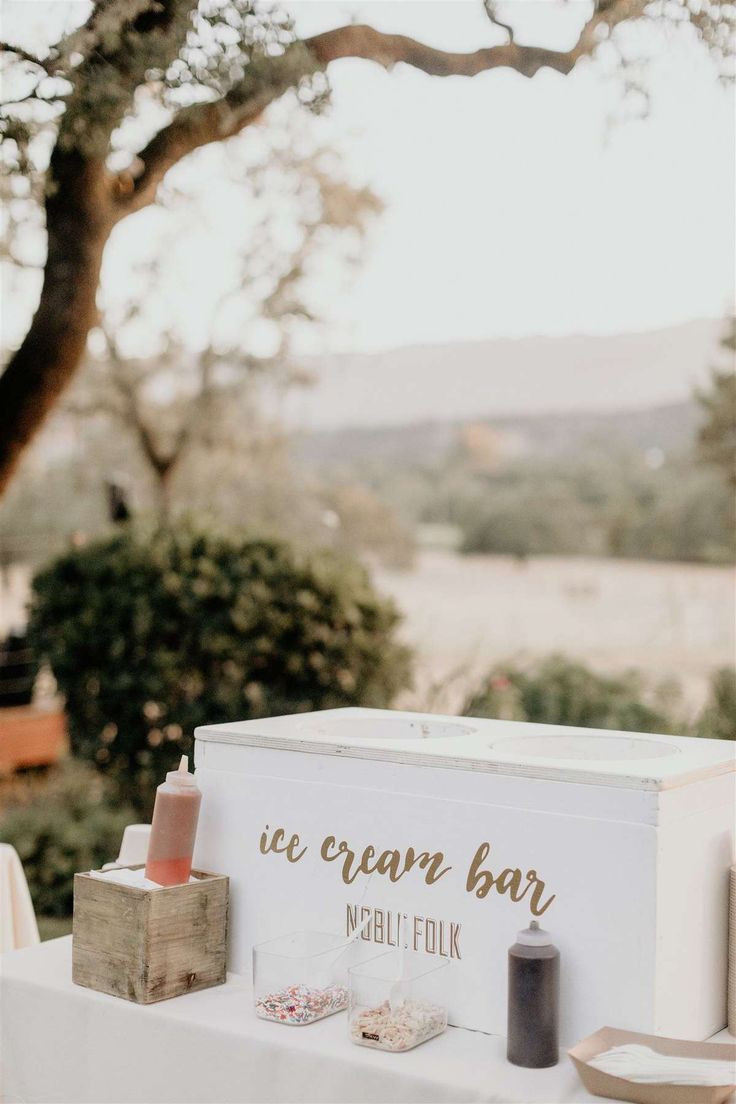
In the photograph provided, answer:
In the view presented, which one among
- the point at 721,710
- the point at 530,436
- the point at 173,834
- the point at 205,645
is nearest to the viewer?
Answer: the point at 173,834

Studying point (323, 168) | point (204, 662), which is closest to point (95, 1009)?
point (204, 662)

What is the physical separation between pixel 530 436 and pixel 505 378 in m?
0.59

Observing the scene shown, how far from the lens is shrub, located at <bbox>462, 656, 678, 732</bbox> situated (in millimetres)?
5359

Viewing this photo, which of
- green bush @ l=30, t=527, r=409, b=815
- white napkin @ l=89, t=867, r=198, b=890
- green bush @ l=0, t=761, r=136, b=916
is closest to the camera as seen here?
white napkin @ l=89, t=867, r=198, b=890

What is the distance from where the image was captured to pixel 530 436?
10.4 m

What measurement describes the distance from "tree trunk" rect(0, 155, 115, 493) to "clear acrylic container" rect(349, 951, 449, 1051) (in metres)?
2.61

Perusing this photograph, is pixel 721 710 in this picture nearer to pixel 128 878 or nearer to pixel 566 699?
pixel 566 699

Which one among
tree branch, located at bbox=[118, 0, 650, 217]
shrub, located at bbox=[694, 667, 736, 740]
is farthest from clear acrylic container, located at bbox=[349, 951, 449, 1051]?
shrub, located at bbox=[694, 667, 736, 740]

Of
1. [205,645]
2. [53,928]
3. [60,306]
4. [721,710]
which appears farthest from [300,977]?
[721,710]

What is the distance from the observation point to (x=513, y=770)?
1.86 meters

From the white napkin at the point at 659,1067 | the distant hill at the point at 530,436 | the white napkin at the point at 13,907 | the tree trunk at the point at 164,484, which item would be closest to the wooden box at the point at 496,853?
the white napkin at the point at 659,1067

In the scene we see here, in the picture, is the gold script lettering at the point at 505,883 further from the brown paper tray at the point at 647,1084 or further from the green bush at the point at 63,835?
the green bush at the point at 63,835

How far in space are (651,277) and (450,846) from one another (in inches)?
262

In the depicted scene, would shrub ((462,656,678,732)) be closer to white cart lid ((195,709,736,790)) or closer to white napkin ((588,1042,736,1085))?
white cart lid ((195,709,736,790))
